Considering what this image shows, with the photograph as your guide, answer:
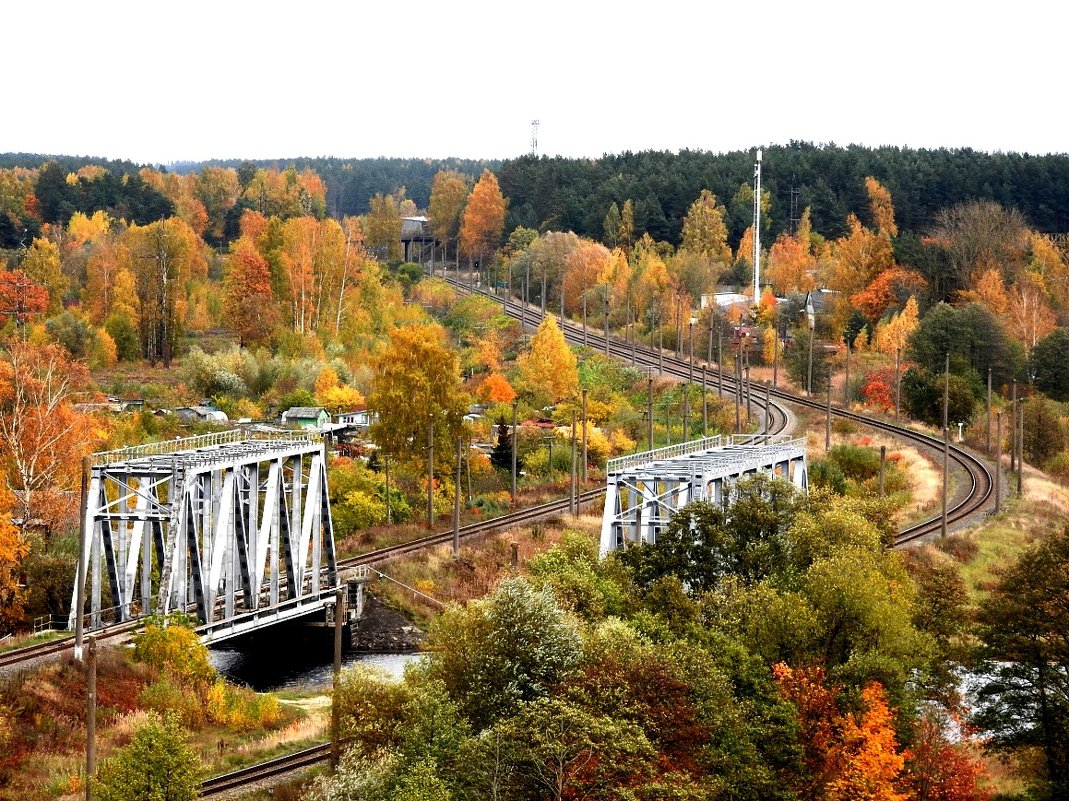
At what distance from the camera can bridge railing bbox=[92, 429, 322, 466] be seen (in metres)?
49.2

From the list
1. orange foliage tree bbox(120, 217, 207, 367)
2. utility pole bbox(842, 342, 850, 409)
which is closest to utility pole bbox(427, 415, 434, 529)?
utility pole bbox(842, 342, 850, 409)

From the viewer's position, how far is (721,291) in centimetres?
13888

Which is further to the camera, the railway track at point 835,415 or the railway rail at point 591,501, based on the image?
the railway track at point 835,415

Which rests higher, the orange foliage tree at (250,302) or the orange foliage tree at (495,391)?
the orange foliage tree at (250,302)

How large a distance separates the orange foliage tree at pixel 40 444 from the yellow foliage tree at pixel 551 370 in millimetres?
35925

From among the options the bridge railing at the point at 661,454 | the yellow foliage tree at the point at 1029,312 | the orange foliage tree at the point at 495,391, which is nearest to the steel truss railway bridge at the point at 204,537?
the bridge railing at the point at 661,454

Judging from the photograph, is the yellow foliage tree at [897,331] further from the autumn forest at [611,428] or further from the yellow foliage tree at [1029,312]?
the yellow foliage tree at [1029,312]

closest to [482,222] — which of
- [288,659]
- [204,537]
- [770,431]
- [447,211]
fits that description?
[447,211]

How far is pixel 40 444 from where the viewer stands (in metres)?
59.4

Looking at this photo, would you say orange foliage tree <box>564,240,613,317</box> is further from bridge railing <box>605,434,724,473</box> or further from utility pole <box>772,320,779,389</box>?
bridge railing <box>605,434,724,473</box>

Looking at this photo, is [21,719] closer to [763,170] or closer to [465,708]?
[465,708]

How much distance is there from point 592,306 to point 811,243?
36297 mm

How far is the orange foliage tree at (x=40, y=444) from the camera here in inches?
2264

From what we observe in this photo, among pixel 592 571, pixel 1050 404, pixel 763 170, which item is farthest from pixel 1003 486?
pixel 763 170
